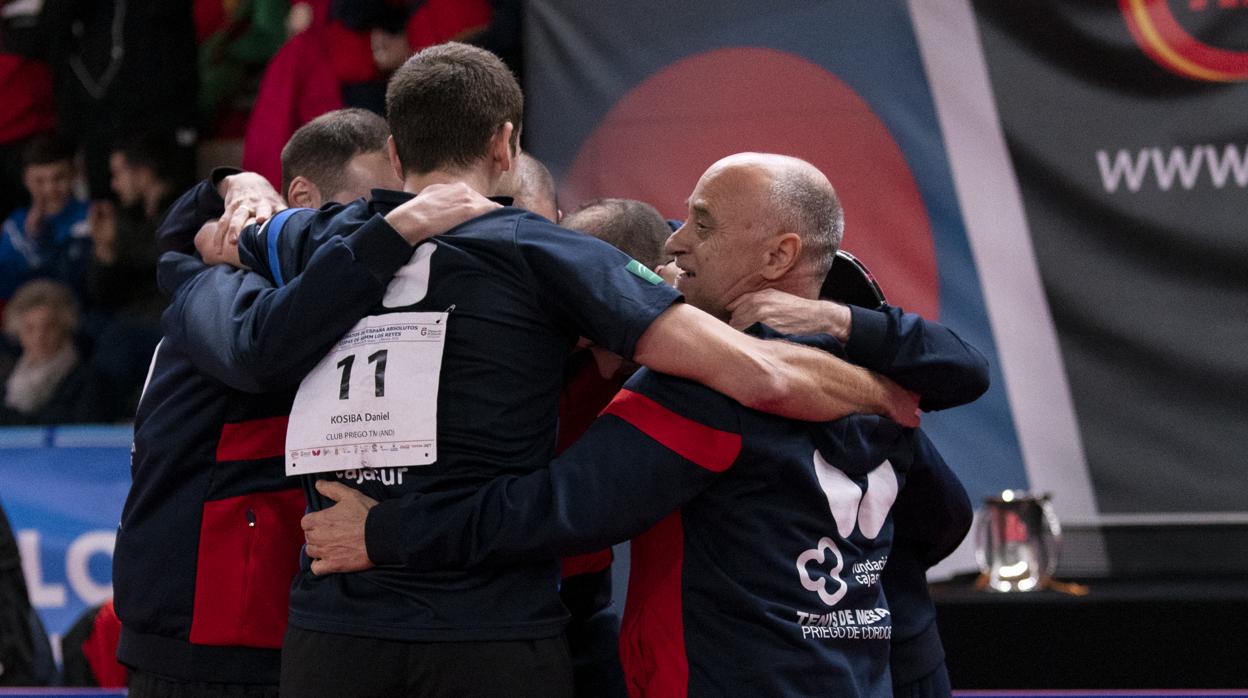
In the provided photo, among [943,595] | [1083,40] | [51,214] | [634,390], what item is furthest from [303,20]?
[634,390]

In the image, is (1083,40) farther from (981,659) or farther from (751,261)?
(751,261)

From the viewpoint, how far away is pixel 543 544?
186 cm

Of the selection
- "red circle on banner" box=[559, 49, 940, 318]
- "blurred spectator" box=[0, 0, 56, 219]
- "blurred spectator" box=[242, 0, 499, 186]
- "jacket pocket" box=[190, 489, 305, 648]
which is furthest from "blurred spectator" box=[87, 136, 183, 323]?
"jacket pocket" box=[190, 489, 305, 648]

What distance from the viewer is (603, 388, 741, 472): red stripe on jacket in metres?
1.90

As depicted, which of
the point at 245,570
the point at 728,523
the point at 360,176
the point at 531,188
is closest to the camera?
the point at 728,523

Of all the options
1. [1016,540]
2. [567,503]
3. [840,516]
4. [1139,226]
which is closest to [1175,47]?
[1139,226]

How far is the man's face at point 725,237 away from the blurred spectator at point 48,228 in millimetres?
4520

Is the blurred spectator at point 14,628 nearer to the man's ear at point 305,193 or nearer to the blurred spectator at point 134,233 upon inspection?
the man's ear at point 305,193

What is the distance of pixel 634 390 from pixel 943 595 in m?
1.41

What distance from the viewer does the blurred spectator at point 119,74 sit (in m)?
5.80

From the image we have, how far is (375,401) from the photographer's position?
1.91 metres

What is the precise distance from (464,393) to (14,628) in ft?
6.82

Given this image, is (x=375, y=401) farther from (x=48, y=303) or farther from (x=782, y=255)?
(x=48, y=303)

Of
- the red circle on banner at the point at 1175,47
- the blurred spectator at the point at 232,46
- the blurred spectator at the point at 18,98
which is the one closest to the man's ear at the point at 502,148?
the red circle on banner at the point at 1175,47
